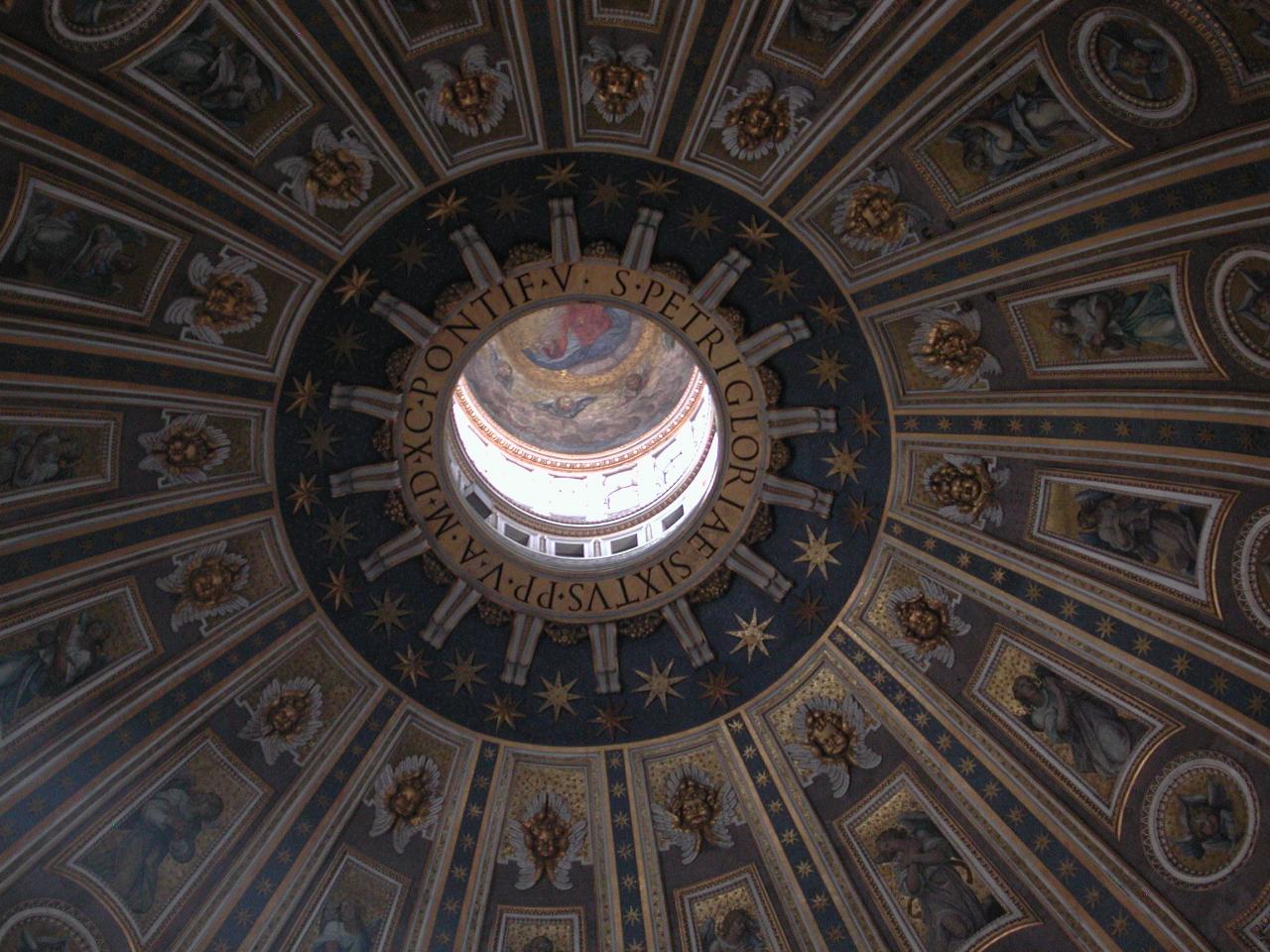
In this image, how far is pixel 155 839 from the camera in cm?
1775

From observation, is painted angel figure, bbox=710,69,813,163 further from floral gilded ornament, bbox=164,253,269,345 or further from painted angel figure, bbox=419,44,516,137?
floral gilded ornament, bbox=164,253,269,345

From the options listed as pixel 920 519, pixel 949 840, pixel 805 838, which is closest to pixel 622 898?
pixel 805 838

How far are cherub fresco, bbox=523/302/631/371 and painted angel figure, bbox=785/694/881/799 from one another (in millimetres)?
9850

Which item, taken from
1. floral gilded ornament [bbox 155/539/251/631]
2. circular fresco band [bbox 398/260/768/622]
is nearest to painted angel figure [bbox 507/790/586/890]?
circular fresco band [bbox 398/260/768/622]

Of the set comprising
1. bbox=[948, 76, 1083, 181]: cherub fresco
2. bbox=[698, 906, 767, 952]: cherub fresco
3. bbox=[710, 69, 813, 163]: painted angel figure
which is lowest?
bbox=[698, 906, 767, 952]: cherub fresco

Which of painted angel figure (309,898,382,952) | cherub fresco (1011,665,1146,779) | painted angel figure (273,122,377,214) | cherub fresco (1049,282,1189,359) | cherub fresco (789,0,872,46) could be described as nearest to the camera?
cherub fresco (789,0,872,46)

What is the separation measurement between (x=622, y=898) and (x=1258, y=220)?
544 inches

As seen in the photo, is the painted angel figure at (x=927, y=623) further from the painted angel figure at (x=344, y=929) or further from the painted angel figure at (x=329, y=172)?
the painted angel figure at (x=329, y=172)

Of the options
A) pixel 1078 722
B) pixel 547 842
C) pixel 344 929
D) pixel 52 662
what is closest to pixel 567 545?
pixel 547 842

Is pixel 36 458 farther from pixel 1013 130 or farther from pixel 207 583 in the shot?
pixel 1013 130

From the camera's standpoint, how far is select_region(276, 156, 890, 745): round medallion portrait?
17.8m

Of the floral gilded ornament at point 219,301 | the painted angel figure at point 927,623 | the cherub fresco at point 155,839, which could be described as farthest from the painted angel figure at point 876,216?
the cherub fresco at point 155,839

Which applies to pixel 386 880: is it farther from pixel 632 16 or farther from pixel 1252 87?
pixel 1252 87

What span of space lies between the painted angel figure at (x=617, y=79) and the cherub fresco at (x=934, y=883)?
11.6m
